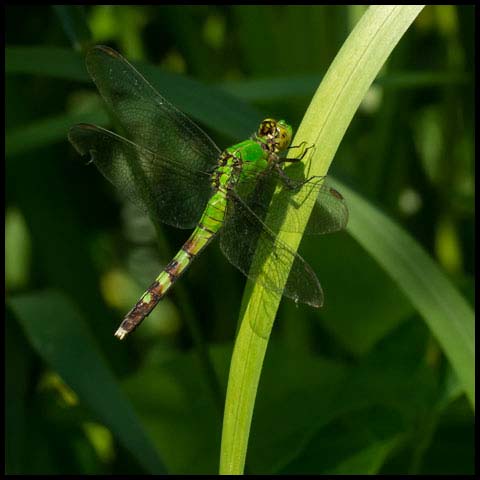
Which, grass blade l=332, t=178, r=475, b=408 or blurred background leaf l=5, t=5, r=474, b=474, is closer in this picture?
grass blade l=332, t=178, r=475, b=408

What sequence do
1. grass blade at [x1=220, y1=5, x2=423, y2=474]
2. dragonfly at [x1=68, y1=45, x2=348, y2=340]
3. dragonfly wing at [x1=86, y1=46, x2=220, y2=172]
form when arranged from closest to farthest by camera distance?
1. grass blade at [x1=220, y1=5, x2=423, y2=474]
2. dragonfly at [x1=68, y1=45, x2=348, y2=340]
3. dragonfly wing at [x1=86, y1=46, x2=220, y2=172]

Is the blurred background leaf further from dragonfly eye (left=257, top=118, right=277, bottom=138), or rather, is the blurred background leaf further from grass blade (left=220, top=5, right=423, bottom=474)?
grass blade (left=220, top=5, right=423, bottom=474)

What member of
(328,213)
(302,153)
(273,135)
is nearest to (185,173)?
(273,135)

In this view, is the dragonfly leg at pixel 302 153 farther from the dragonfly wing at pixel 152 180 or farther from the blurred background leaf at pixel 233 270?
the dragonfly wing at pixel 152 180

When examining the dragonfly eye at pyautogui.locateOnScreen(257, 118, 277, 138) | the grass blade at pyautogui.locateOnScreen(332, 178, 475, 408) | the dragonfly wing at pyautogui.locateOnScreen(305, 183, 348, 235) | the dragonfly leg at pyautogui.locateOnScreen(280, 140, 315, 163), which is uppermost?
the dragonfly eye at pyautogui.locateOnScreen(257, 118, 277, 138)

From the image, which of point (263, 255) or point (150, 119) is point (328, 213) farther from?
point (150, 119)

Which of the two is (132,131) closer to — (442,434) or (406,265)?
(406,265)

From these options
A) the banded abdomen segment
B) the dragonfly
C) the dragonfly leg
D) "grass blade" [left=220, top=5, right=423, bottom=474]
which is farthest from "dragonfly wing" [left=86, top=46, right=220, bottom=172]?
"grass blade" [left=220, top=5, right=423, bottom=474]

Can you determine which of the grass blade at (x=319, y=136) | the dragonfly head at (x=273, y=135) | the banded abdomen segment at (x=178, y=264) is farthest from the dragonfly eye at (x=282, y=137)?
the grass blade at (x=319, y=136)
